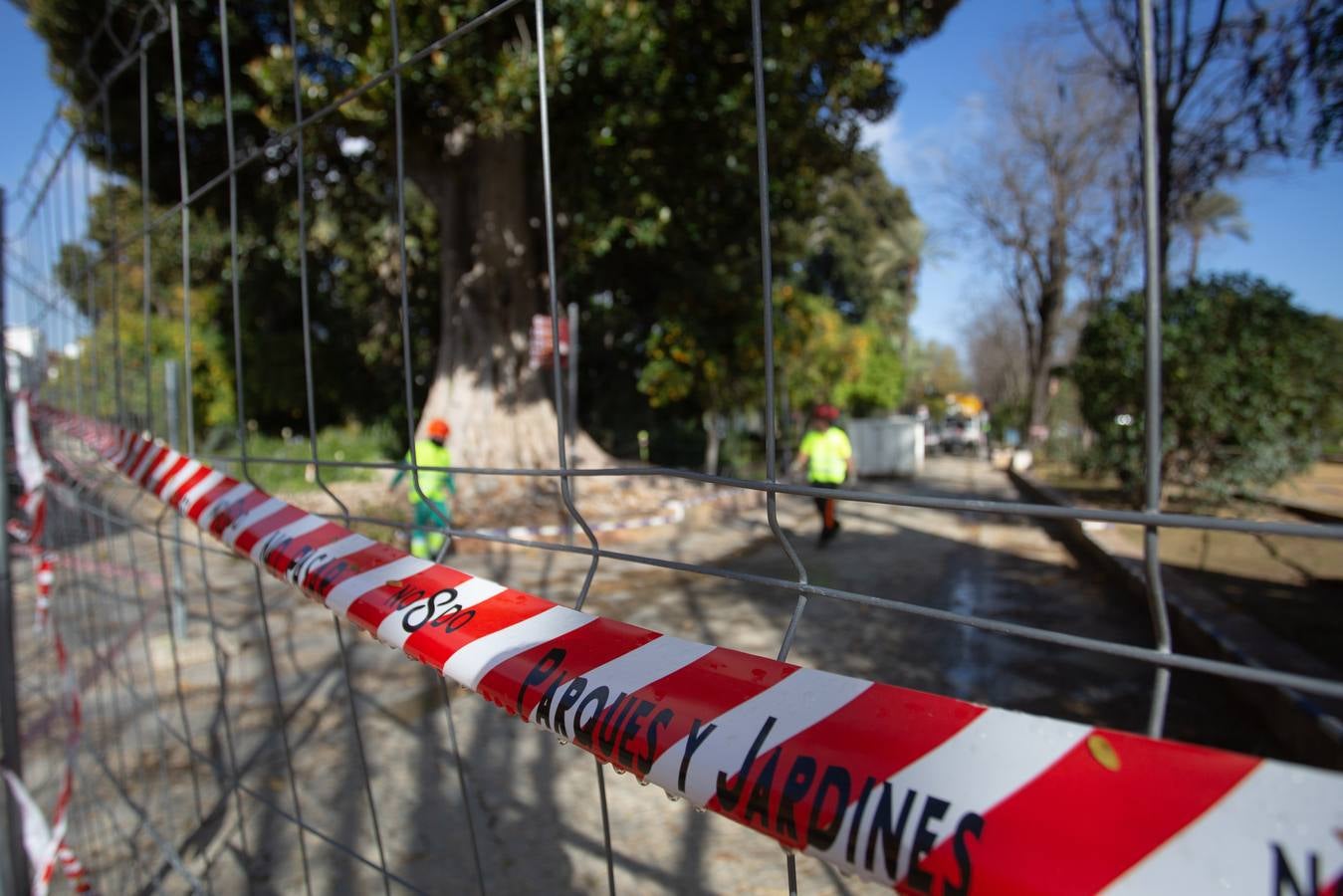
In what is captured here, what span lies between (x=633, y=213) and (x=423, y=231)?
8300 mm

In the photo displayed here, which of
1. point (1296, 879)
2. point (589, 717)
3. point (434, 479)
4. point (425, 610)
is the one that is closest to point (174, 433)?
point (434, 479)

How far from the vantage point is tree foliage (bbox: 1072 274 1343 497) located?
386 inches

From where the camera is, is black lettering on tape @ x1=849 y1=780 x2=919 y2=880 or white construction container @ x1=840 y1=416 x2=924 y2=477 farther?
white construction container @ x1=840 y1=416 x2=924 y2=477

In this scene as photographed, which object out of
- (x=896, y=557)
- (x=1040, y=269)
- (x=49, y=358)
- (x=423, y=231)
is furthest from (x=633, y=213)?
(x=1040, y=269)

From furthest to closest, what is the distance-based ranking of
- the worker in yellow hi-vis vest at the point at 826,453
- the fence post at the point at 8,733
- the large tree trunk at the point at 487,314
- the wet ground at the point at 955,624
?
1. the large tree trunk at the point at 487,314
2. the worker in yellow hi-vis vest at the point at 826,453
3. the wet ground at the point at 955,624
4. the fence post at the point at 8,733

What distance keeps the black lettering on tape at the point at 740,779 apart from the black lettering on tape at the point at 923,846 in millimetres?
159

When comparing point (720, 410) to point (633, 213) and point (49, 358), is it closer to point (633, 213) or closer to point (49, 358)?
point (633, 213)

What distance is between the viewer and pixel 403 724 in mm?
4270

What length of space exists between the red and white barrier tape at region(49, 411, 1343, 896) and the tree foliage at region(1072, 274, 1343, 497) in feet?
36.0

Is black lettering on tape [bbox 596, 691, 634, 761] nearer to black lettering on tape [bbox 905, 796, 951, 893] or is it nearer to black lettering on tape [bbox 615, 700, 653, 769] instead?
black lettering on tape [bbox 615, 700, 653, 769]

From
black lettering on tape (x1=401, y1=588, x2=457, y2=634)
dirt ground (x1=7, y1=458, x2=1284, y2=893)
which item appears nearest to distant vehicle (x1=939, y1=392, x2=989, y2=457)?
dirt ground (x1=7, y1=458, x2=1284, y2=893)

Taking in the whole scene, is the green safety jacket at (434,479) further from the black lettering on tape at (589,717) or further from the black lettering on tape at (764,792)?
the black lettering on tape at (764,792)

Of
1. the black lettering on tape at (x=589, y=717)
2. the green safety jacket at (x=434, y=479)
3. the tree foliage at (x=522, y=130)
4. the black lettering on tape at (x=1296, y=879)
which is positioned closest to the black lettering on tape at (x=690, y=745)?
the black lettering on tape at (x=589, y=717)

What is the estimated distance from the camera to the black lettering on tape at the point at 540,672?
36.6 inches
